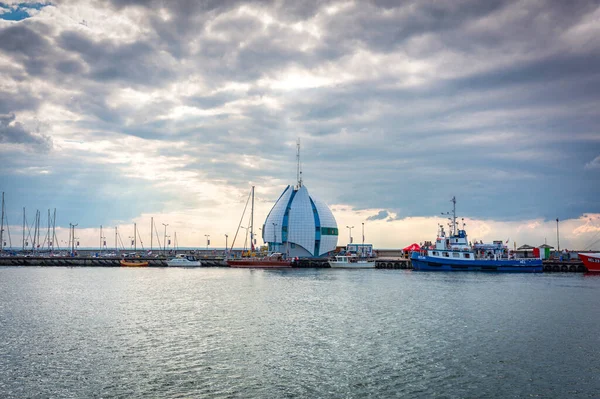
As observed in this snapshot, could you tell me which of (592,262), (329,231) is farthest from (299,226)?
(592,262)

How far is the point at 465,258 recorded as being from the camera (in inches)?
3949

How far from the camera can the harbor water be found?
22438 millimetres

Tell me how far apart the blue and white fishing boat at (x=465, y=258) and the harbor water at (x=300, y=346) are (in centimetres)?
4344

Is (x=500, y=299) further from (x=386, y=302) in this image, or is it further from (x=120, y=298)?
(x=120, y=298)

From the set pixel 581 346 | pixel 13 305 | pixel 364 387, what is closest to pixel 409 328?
pixel 581 346

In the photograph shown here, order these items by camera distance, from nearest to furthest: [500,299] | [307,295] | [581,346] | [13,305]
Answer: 1. [581,346]
2. [13,305]
3. [500,299]
4. [307,295]

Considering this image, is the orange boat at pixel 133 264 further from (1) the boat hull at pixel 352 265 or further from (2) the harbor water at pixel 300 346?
(2) the harbor water at pixel 300 346

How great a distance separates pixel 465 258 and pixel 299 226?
56114mm

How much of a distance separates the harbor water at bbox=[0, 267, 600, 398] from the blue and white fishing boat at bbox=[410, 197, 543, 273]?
143ft

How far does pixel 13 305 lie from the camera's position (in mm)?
49406

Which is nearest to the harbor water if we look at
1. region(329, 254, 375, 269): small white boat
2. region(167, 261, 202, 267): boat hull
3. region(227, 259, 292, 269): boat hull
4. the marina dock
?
region(227, 259, 292, 269): boat hull

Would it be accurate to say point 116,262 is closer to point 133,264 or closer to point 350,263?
point 133,264

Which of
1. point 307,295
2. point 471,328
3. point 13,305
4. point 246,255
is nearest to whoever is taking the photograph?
point 471,328

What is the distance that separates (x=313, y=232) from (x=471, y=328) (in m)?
109
